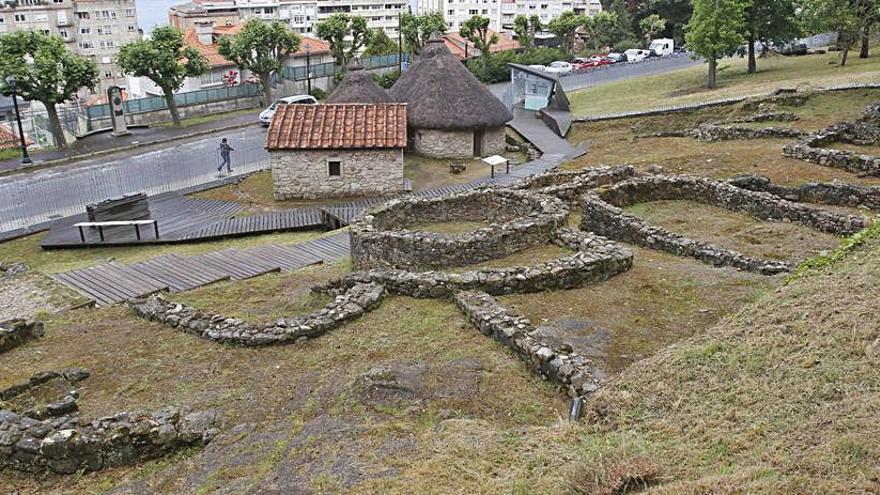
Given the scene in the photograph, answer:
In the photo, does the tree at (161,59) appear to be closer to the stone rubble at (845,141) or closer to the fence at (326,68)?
the fence at (326,68)

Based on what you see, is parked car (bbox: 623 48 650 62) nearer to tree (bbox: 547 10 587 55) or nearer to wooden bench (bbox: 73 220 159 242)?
tree (bbox: 547 10 587 55)

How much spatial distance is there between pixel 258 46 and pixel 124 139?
14087 mm

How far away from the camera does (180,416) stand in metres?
9.84

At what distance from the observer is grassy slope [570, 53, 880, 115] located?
39.1 m

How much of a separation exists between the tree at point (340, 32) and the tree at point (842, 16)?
121 ft

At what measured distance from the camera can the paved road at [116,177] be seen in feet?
93.2

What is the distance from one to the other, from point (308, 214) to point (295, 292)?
1139 cm

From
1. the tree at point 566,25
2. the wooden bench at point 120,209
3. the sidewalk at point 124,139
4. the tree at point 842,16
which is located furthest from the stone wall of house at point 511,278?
the tree at point 566,25

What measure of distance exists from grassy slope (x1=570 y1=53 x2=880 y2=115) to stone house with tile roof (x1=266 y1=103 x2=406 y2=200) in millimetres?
17822

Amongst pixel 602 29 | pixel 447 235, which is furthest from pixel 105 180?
pixel 602 29

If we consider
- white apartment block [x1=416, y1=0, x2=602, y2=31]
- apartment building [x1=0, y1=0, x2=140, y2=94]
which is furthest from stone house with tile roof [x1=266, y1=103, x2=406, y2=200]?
white apartment block [x1=416, y1=0, x2=602, y2=31]

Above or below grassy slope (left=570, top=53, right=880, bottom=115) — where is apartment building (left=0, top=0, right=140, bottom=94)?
above

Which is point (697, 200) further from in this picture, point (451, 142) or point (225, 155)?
point (225, 155)

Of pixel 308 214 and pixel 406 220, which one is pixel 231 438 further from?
pixel 308 214
